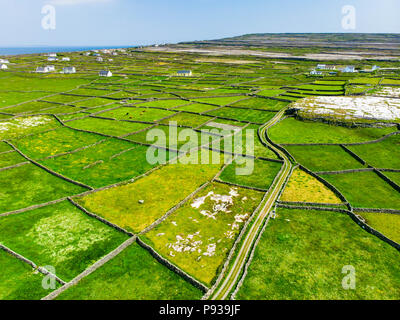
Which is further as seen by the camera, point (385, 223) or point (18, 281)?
point (385, 223)

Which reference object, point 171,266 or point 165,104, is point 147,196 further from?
point 165,104

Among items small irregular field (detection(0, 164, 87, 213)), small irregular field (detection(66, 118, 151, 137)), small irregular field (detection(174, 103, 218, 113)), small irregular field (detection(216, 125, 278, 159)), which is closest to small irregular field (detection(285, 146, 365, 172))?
small irregular field (detection(216, 125, 278, 159))

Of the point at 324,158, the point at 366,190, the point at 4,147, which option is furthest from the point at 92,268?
the point at 4,147

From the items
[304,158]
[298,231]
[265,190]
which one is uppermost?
[304,158]

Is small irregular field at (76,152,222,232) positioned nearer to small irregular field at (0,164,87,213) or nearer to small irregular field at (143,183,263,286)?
small irregular field at (143,183,263,286)

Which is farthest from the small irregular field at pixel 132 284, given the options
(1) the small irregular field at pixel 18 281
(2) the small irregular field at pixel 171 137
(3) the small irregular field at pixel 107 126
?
(3) the small irregular field at pixel 107 126
